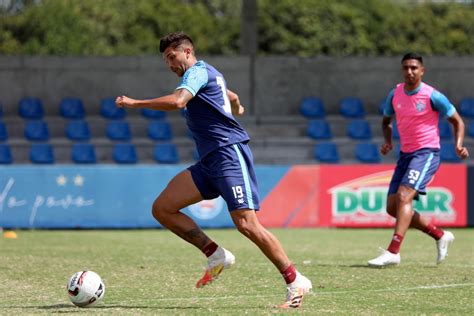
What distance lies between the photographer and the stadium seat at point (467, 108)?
26.6 metres

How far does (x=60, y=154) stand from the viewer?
24.7m

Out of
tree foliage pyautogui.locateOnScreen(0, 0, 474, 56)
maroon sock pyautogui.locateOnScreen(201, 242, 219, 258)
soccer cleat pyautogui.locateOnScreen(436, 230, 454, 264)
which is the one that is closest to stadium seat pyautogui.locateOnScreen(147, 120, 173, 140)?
soccer cleat pyautogui.locateOnScreen(436, 230, 454, 264)

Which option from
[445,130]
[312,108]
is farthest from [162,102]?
[445,130]

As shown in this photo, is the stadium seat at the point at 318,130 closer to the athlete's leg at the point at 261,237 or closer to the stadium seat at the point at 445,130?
the stadium seat at the point at 445,130

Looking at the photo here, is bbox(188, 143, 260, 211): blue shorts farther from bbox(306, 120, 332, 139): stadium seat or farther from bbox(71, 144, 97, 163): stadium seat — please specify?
bbox(306, 120, 332, 139): stadium seat

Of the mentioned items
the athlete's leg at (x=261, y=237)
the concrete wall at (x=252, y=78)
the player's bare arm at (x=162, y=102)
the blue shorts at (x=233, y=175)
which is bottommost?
the concrete wall at (x=252, y=78)

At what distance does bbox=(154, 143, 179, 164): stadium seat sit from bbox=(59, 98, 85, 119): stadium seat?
104 inches

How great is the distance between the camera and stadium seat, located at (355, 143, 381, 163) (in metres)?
24.8

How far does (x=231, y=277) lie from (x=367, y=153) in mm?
14468

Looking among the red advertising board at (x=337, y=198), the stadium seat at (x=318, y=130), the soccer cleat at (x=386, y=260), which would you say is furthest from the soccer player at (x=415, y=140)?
the stadium seat at (x=318, y=130)

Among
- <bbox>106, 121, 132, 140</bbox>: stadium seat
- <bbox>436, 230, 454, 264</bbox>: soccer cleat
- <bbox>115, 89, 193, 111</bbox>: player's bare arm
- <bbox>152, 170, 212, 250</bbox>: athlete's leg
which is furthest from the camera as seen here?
<bbox>106, 121, 132, 140</bbox>: stadium seat

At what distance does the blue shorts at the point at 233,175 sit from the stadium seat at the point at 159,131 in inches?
649

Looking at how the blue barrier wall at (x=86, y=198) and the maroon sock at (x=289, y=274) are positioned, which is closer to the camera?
the maroon sock at (x=289, y=274)

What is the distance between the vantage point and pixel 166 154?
24.4 meters
